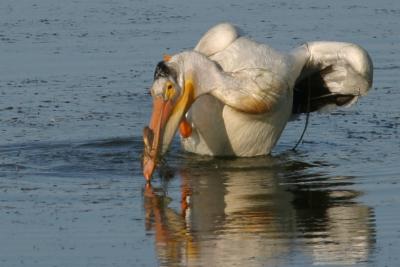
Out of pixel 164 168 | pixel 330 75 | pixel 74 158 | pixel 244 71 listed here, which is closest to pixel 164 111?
pixel 244 71

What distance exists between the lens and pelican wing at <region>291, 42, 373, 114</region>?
531 inches

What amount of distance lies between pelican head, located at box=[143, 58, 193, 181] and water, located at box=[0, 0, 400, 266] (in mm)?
324

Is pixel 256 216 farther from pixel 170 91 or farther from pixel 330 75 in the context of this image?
pixel 330 75

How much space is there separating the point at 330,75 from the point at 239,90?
1.75 metres

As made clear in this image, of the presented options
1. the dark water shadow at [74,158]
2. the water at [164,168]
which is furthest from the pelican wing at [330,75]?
the dark water shadow at [74,158]

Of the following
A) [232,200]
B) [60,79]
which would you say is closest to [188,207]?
[232,200]

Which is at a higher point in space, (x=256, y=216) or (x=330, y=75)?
(x=330, y=75)

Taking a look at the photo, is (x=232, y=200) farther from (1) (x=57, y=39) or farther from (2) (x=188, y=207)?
(1) (x=57, y=39)

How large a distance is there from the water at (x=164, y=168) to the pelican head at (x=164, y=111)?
12.8 inches

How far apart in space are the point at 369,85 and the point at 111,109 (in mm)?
3311

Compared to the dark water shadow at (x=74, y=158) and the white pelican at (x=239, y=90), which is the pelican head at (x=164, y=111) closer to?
the white pelican at (x=239, y=90)

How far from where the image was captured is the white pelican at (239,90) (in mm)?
12062

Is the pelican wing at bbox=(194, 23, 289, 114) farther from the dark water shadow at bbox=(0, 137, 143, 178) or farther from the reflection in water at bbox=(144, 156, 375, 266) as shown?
the dark water shadow at bbox=(0, 137, 143, 178)

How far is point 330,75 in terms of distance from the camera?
1387 cm
